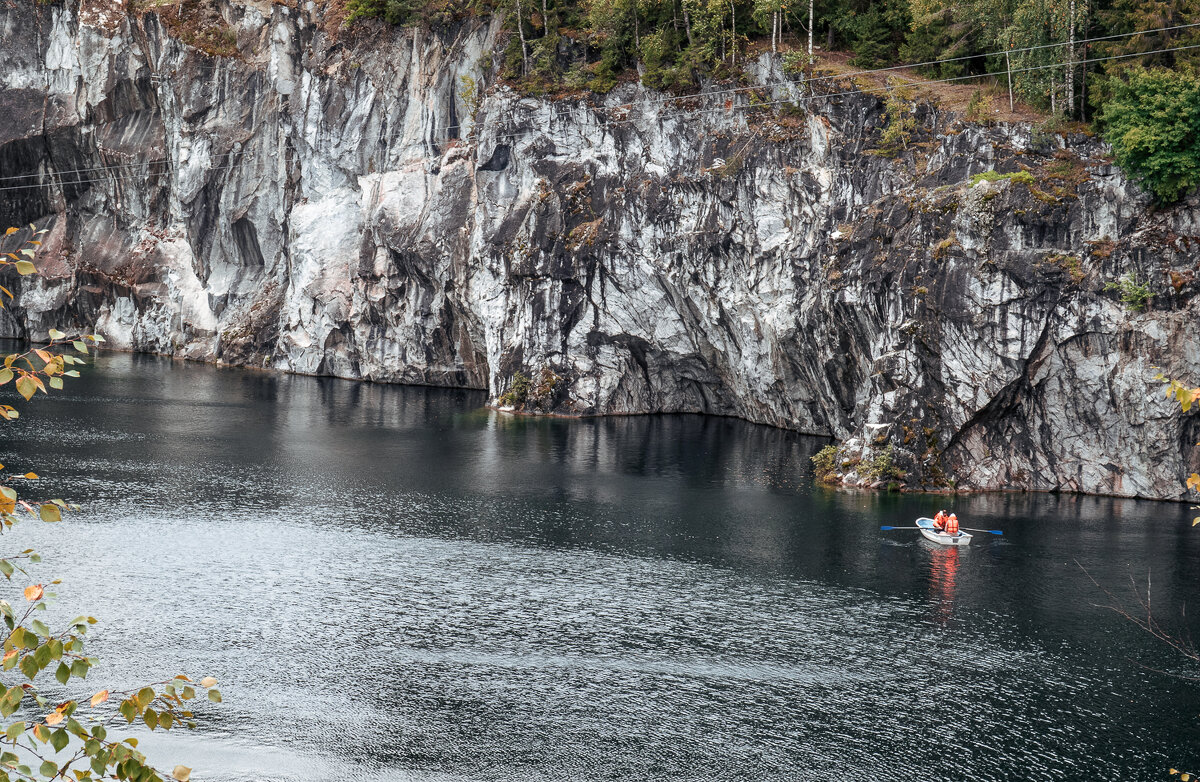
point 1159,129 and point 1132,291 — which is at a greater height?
point 1159,129

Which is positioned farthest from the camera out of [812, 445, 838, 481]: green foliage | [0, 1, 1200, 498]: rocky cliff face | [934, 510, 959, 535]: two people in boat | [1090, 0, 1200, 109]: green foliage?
[812, 445, 838, 481]: green foliage

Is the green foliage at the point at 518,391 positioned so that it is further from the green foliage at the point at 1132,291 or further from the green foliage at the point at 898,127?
the green foliage at the point at 1132,291

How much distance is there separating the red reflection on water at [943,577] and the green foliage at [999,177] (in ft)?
69.3

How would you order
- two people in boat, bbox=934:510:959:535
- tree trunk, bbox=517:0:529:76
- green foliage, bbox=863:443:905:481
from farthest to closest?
1. tree trunk, bbox=517:0:529:76
2. green foliage, bbox=863:443:905:481
3. two people in boat, bbox=934:510:959:535

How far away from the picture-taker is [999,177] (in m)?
55.1

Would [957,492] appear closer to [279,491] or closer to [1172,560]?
[1172,560]

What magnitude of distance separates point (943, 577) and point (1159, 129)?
2567 cm

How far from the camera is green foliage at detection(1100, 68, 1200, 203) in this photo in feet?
163

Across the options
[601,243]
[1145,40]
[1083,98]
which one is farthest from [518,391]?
[1145,40]

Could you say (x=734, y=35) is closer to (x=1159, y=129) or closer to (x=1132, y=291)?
(x=1159, y=129)

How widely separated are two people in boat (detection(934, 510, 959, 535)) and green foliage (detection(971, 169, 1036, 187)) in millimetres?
19511

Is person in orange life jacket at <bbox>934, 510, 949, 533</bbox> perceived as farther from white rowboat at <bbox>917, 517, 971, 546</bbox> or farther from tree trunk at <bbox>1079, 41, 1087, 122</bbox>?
tree trunk at <bbox>1079, 41, 1087, 122</bbox>

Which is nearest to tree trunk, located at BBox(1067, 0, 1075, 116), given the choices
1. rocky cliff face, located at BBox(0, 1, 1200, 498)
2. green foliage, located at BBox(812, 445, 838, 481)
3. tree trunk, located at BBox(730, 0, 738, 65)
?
rocky cliff face, located at BBox(0, 1, 1200, 498)

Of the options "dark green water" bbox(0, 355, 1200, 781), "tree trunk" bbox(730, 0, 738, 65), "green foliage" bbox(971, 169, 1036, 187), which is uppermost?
"tree trunk" bbox(730, 0, 738, 65)
